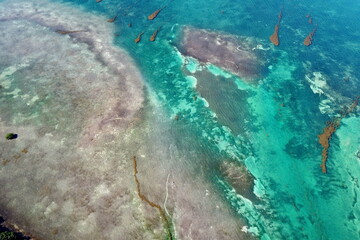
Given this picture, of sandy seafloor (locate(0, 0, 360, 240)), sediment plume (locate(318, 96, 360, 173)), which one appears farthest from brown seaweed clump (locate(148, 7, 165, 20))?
sediment plume (locate(318, 96, 360, 173))

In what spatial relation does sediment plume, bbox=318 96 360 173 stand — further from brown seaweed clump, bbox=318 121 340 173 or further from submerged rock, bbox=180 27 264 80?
submerged rock, bbox=180 27 264 80

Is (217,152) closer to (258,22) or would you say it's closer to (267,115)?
(267,115)

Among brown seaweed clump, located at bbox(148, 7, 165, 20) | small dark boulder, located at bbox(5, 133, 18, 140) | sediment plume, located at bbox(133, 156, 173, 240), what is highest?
brown seaweed clump, located at bbox(148, 7, 165, 20)

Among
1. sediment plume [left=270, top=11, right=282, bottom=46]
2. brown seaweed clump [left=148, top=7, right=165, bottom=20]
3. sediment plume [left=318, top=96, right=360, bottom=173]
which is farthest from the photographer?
brown seaweed clump [left=148, top=7, right=165, bottom=20]

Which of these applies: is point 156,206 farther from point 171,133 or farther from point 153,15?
point 153,15

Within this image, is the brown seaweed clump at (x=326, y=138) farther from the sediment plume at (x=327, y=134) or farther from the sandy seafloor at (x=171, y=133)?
the sandy seafloor at (x=171, y=133)

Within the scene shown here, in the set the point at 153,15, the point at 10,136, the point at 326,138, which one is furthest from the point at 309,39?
the point at 10,136
